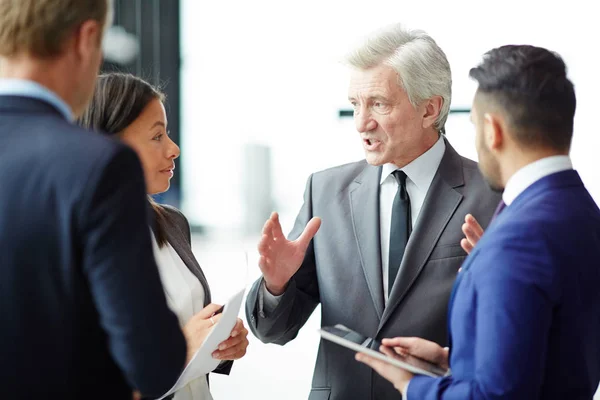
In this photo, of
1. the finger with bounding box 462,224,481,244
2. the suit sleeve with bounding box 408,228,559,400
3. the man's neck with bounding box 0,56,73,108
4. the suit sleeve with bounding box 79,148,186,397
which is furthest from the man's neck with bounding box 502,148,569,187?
the man's neck with bounding box 0,56,73,108

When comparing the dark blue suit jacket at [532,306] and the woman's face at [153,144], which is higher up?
the woman's face at [153,144]

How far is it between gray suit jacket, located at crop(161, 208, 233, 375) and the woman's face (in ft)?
0.43

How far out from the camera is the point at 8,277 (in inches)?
38.3

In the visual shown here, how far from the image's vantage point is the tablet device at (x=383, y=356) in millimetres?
1356

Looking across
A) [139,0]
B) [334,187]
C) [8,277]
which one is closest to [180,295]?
[334,187]

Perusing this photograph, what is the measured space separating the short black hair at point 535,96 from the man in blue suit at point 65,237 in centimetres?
71

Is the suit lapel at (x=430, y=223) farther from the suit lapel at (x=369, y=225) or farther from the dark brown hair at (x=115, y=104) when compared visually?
the dark brown hair at (x=115, y=104)

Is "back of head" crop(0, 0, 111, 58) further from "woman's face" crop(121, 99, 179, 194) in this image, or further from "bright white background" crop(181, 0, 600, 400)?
"bright white background" crop(181, 0, 600, 400)

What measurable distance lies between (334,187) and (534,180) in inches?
34.8

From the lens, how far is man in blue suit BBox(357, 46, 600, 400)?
4.01ft

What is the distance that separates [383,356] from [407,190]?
798 mm

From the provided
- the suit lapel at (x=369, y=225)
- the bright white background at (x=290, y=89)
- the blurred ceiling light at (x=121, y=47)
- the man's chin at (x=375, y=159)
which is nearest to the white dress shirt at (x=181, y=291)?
the suit lapel at (x=369, y=225)

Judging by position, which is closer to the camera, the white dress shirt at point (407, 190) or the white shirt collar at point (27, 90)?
the white shirt collar at point (27, 90)

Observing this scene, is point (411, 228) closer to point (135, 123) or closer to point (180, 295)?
point (180, 295)
